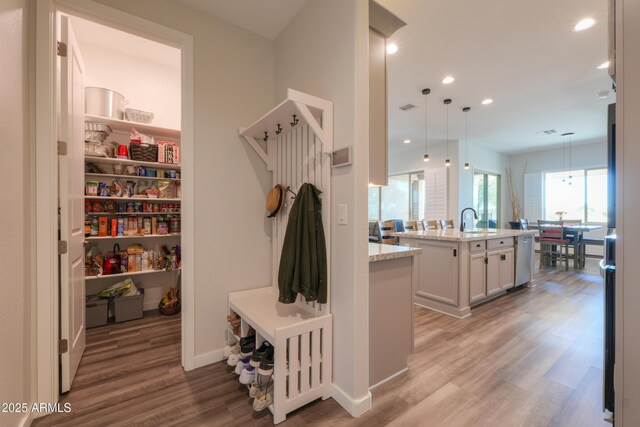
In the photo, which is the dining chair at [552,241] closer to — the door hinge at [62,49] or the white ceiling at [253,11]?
the white ceiling at [253,11]

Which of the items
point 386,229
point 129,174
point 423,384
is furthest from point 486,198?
point 129,174

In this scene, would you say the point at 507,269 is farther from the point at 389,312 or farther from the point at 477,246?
the point at 389,312

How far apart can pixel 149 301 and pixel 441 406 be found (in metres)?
3.19

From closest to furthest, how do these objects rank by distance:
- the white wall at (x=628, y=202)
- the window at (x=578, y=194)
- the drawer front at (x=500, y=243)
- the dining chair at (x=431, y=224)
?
the white wall at (x=628, y=202)
the drawer front at (x=500, y=243)
the dining chair at (x=431, y=224)
the window at (x=578, y=194)

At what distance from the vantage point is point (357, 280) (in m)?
1.58

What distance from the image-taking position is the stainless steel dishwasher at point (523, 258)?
12.8ft

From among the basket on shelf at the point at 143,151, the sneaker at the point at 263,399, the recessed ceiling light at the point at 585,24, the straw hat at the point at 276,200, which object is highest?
the recessed ceiling light at the point at 585,24

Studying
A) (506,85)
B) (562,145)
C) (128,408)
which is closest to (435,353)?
(128,408)

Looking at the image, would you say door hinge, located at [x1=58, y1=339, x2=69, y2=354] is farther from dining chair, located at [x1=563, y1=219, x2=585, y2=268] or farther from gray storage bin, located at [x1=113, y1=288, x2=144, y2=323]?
dining chair, located at [x1=563, y1=219, x2=585, y2=268]

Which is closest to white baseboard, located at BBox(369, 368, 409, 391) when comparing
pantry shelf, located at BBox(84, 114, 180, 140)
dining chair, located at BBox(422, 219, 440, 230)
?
pantry shelf, located at BBox(84, 114, 180, 140)

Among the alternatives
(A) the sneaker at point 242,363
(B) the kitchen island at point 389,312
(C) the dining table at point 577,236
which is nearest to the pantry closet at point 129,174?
(A) the sneaker at point 242,363

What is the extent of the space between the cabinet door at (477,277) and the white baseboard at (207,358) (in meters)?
2.74

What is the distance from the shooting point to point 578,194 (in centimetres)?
717

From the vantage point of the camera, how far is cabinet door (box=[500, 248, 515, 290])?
364 cm
